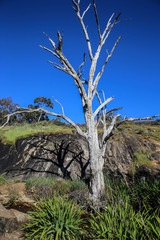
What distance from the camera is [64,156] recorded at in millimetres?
11578

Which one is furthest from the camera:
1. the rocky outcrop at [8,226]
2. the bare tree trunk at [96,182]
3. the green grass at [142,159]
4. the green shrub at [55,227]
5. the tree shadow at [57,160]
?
the green grass at [142,159]

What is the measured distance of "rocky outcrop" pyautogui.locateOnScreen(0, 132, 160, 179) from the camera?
10.8 m

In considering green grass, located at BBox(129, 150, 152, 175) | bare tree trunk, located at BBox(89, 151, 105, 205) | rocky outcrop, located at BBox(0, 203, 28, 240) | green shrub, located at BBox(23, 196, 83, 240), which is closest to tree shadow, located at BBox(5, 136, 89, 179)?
bare tree trunk, located at BBox(89, 151, 105, 205)

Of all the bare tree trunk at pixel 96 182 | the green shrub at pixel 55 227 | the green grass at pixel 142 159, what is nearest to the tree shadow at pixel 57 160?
the bare tree trunk at pixel 96 182

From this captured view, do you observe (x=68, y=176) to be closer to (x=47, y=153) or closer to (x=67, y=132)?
(x=47, y=153)

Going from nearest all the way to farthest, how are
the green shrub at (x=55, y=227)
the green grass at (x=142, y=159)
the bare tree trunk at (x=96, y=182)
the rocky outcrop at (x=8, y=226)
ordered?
1. the green shrub at (x=55, y=227)
2. the rocky outcrop at (x=8, y=226)
3. the bare tree trunk at (x=96, y=182)
4. the green grass at (x=142, y=159)

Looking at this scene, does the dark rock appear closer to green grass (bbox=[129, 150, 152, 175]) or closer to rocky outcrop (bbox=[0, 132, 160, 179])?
rocky outcrop (bbox=[0, 132, 160, 179])

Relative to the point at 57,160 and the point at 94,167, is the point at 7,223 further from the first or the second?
the point at 57,160

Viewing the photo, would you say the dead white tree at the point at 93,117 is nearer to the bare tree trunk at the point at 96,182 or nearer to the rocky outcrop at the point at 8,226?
the bare tree trunk at the point at 96,182

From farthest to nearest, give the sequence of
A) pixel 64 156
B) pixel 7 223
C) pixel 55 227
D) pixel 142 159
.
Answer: pixel 142 159
pixel 64 156
pixel 7 223
pixel 55 227

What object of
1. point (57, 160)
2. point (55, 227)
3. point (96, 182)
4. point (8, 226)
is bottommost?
point (8, 226)

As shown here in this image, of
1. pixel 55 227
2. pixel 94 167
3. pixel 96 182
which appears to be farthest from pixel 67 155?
pixel 55 227

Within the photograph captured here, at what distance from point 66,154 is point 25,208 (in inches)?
215

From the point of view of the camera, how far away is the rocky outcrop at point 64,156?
1081 cm
